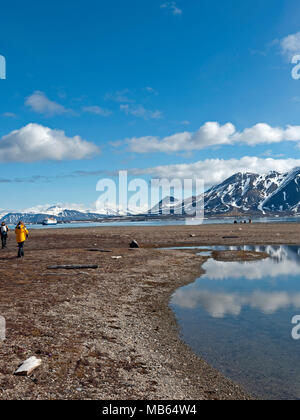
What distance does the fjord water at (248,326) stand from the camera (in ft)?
32.2

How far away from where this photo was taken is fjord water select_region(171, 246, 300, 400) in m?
9.80

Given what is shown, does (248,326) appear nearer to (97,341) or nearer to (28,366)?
(97,341)

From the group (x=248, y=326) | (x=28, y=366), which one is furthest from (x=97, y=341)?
(x=248, y=326)

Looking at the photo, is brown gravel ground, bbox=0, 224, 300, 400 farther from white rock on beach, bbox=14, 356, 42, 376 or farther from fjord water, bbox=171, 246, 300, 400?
fjord water, bbox=171, 246, 300, 400

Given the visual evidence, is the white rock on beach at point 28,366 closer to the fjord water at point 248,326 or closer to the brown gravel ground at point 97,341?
the brown gravel ground at point 97,341

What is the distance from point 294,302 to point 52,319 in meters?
13.6

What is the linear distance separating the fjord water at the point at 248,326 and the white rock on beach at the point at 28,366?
5.92m

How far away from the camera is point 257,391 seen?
8.92 metres

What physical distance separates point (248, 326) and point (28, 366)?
9803 mm

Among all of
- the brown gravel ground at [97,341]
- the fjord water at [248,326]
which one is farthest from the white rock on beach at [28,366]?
the fjord water at [248,326]

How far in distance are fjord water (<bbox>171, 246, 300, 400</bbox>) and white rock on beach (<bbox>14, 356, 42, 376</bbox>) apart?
5923mm

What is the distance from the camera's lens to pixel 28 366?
8805 mm

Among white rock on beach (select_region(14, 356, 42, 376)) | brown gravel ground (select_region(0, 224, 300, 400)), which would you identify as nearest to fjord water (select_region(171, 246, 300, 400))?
brown gravel ground (select_region(0, 224, 300, 400))
